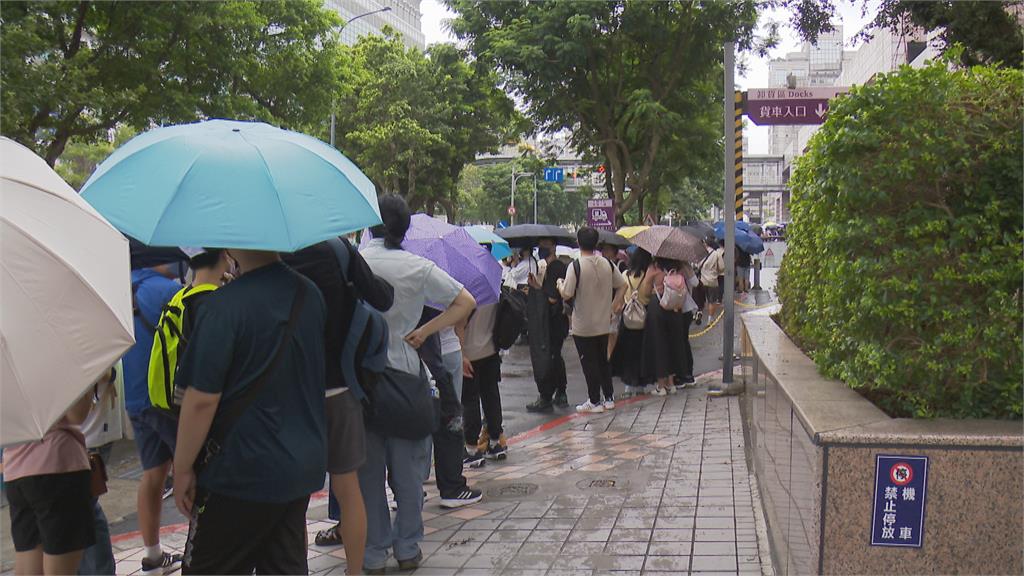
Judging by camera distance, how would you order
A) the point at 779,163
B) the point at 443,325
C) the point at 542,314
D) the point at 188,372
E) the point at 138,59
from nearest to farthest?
the point at 188,372, the point at 443,325, the point at 542,314, the point at 138,59, the point at 779,163

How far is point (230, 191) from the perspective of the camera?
3025 mm

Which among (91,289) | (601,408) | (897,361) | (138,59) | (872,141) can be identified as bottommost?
(601,408)

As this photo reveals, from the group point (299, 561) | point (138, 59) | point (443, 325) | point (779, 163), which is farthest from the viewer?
point (779, 163)

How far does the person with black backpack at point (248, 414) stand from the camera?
2914 millimetres

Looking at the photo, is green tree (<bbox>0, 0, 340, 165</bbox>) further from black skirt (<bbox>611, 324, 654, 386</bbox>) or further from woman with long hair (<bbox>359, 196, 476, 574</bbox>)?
woman with long hair (<bbox>359, 196, 476, 574</bbox>)

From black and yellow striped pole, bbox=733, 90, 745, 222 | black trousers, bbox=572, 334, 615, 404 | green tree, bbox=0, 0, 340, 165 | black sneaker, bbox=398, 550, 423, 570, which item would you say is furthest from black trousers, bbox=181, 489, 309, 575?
green tree, bbox=0, 0, 340, 165

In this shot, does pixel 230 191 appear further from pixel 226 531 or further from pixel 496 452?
pixel 496 452

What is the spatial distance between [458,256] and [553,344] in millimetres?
3725

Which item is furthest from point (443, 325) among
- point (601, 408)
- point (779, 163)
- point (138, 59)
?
point (779, 163)

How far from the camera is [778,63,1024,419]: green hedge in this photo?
3271 millimetres

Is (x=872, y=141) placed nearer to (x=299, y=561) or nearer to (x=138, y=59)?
(x=299, y=561)

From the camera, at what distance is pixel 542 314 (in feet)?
28.7

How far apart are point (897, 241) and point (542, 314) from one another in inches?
214

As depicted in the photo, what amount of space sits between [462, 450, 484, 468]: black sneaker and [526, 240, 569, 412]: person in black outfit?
194 centimetres
